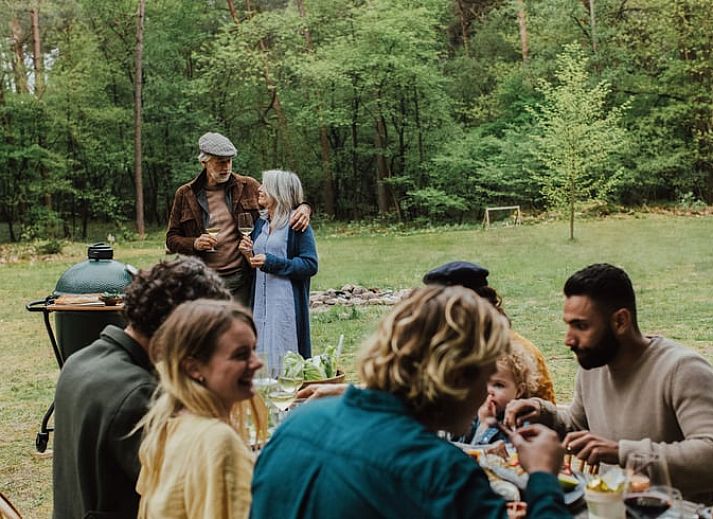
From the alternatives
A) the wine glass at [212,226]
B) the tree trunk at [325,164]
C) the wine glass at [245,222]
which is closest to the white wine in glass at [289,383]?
the wine glass at [245,222]

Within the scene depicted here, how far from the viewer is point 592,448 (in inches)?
72.5

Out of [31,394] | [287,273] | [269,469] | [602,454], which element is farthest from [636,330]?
[31,394]

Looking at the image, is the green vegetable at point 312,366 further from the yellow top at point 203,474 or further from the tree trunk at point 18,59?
the tree trunk at point 18,59

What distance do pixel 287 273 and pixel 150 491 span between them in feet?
8.41

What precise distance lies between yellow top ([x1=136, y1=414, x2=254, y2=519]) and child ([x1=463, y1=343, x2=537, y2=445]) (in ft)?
2.71

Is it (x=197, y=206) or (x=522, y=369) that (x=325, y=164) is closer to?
(x=197, y=206)

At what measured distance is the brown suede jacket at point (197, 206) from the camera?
179 inches

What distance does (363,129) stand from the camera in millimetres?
24922

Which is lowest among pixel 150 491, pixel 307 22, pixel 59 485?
pixel 59 485

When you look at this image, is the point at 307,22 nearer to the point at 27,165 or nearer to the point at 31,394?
the point at 27,165

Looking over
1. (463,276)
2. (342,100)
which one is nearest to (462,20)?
(342,100)

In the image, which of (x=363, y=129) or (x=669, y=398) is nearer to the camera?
(x=669, y=398)

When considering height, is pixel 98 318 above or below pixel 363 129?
below

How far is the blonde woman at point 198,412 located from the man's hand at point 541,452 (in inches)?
20.6
